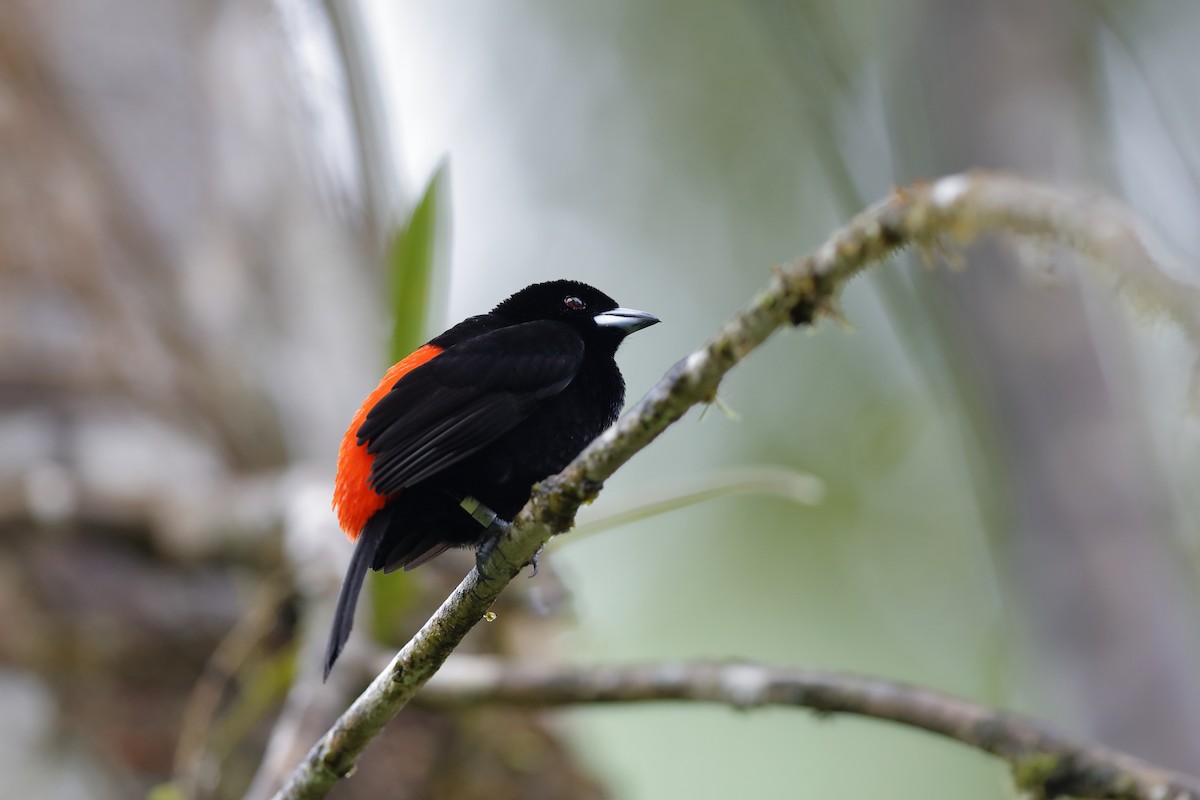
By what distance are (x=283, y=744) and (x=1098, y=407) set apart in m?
3.61

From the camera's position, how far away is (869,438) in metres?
4.79

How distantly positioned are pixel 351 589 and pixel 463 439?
373 mm

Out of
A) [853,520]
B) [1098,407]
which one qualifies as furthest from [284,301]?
[853,520]

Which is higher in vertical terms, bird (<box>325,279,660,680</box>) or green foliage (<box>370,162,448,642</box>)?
green foliage (<box>370,162,448,642</box>)

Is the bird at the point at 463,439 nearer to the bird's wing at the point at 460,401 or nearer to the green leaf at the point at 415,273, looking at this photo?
the bird's wing at the point at 460,401

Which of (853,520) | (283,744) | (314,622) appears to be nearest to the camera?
(283,744)

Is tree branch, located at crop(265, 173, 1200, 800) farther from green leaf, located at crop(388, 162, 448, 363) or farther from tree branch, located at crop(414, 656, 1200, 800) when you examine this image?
green leaf, located at crop(388, 162, 448, 363)

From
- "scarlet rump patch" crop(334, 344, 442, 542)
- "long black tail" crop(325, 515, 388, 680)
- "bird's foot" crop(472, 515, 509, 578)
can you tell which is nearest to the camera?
"bird's foot" crop(472, 515, 509, 578)

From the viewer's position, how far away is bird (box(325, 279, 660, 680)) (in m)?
2.49

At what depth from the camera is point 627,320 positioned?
300 cm

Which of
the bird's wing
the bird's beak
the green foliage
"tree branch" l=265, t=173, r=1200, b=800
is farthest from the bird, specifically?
the green foliage

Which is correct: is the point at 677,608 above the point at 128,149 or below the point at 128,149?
below

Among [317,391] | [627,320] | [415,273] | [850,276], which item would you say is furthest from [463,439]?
[317,391]

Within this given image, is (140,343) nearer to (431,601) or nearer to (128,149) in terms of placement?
(128,149)
